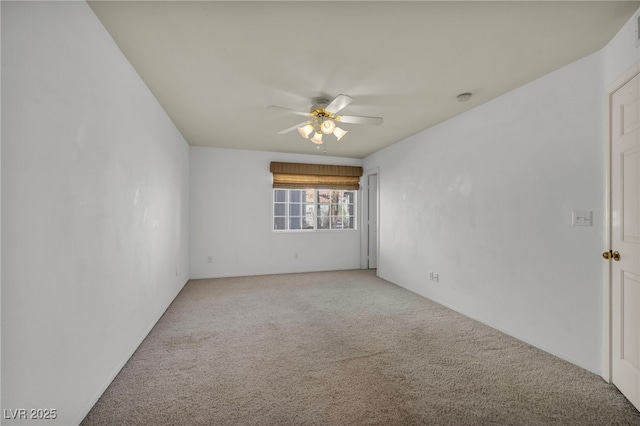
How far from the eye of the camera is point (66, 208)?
1.47 meters

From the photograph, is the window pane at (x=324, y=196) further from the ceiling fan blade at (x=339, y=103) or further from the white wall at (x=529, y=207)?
the ceiling fan blade at (x=339, y=103)

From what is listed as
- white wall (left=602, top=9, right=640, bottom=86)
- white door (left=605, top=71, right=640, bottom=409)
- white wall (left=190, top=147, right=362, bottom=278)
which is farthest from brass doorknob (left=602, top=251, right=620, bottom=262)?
white wall (left=190, top=147, right=362, bottom=278)

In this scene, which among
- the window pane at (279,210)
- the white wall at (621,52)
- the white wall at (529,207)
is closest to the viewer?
the white wall at (621,52)

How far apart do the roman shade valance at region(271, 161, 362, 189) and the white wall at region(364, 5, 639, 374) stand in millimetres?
2067

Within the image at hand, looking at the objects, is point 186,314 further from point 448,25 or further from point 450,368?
point 448,25

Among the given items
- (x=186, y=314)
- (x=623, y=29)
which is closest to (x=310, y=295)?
(x=186, y=314)

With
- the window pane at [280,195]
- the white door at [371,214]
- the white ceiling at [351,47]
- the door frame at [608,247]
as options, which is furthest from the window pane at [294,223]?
the door frame at [608,247]

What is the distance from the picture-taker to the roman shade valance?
18.5ft

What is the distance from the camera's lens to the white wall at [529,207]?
222 centimetres

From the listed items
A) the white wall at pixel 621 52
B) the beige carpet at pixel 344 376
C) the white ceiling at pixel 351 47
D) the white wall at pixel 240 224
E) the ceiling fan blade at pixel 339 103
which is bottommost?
the beige carpet at pixel 344 376

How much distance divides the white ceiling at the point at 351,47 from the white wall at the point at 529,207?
9.1 inches

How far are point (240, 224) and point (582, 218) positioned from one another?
15.9 feet

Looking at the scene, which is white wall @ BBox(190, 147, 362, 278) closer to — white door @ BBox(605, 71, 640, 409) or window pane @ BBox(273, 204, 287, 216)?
window pane @ BBox(273, 204, 287, 216)

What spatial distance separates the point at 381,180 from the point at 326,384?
4.02 metres
